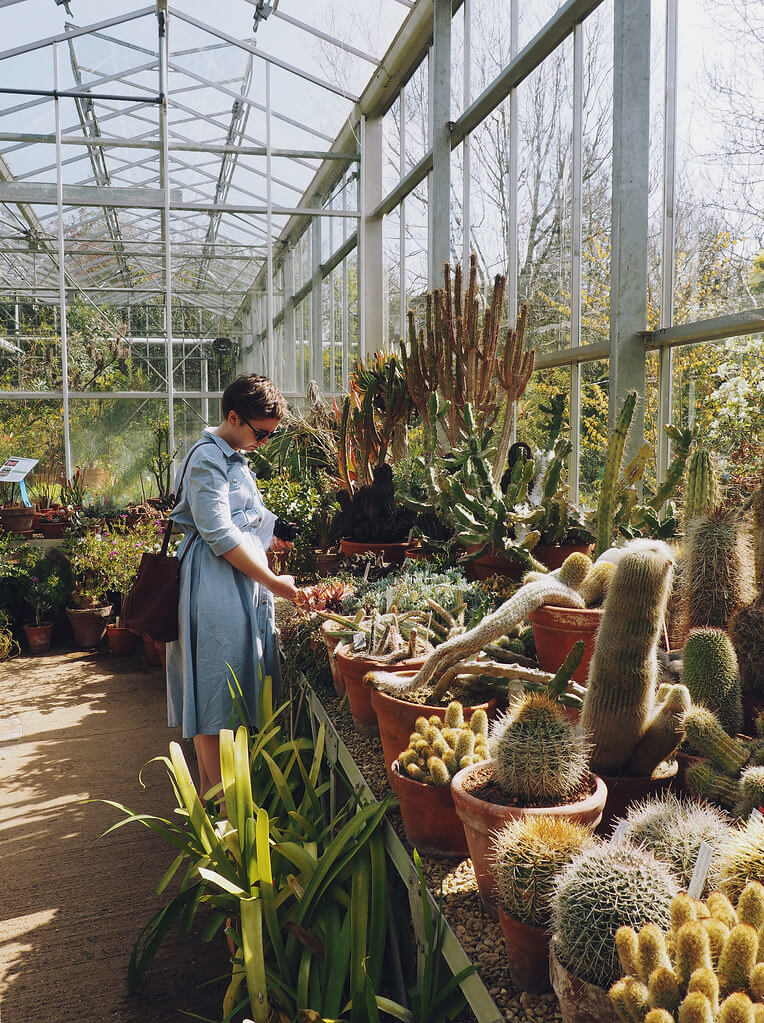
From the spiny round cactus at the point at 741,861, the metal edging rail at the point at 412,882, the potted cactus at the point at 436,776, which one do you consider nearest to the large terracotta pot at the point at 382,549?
the metal edging rail at the point at 412,882

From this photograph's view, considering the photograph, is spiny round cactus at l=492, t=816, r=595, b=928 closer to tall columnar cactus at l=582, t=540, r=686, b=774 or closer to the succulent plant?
the succulent plant

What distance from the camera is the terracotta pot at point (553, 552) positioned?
9.33 feet

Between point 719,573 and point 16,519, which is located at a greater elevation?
point 719,573

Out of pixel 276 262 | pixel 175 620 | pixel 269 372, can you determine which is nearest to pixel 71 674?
pixel 175 620

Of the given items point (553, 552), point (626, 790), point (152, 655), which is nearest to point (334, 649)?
point (553, 552)

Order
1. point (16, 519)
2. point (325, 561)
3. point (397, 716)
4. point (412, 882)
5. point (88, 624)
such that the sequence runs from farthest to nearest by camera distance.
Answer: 1. point (16, 519)
2. point (88, 624)
3. point (325, 561)
4. point (397, 716)
5. point (412, 882)

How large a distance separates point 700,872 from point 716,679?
615 mm

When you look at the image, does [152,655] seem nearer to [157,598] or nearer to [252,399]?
[157,598]

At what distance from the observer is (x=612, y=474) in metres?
2.40

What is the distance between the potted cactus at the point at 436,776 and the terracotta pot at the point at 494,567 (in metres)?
1.19

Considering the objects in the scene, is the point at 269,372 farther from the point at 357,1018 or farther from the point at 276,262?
the point at 357,1018


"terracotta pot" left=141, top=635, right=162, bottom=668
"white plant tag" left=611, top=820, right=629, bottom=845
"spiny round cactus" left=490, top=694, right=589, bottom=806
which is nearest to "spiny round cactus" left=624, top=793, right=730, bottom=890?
"white plant tag" left=611, top=820, right=629, bottom=845

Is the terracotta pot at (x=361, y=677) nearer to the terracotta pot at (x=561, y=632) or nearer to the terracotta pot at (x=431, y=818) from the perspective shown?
the terracotta pot at (x=561, y=632)

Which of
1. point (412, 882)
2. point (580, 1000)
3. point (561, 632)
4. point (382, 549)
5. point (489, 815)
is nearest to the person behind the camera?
point (580, 1000)
